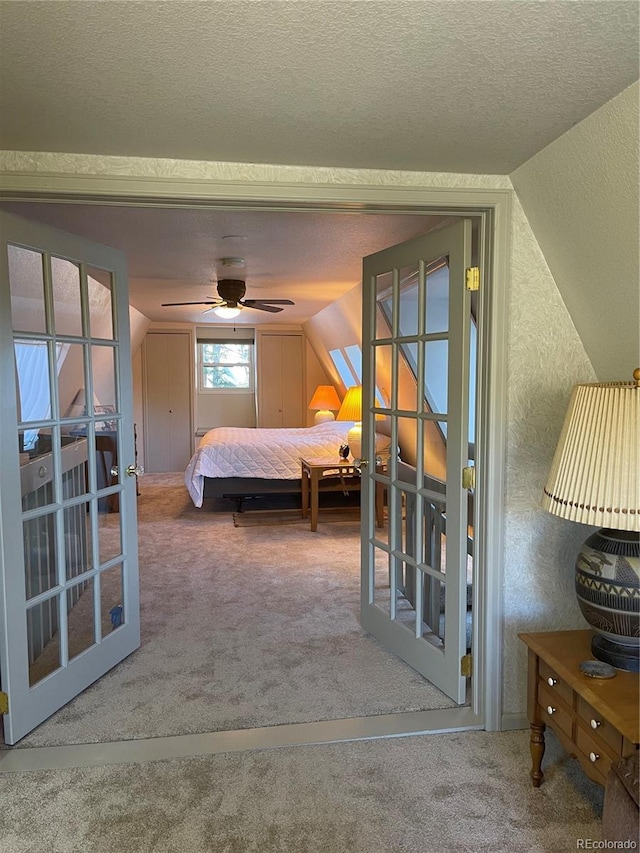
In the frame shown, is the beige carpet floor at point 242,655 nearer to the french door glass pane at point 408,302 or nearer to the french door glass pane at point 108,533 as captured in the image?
the french door glass pane at point 108,533

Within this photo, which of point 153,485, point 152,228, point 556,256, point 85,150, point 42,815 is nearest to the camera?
point 42,815

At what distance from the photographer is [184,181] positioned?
81.7 inches

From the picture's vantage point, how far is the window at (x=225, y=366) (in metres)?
8.73

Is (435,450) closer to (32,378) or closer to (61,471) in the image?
(61,471)

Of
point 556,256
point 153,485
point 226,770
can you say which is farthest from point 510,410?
point 153,485

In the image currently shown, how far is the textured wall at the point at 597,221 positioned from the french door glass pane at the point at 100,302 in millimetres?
1794

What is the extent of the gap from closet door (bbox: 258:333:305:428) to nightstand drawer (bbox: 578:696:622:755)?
23.5ft

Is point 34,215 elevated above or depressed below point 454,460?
above

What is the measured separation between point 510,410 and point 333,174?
1.08 m

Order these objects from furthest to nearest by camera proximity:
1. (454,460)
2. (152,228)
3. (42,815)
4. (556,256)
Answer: (152,228)
(454,460)
(556,256)
(42,815)

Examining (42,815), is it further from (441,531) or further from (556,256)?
(556,256)

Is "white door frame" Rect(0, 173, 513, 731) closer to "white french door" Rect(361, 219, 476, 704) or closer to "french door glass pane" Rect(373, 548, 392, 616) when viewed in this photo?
"white french door" Rect(361, 219, 476, 704)

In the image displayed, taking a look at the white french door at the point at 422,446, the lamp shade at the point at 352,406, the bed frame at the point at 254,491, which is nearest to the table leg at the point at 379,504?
the white french door at the point at 422,446

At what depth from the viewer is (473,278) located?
2293 millimetres
